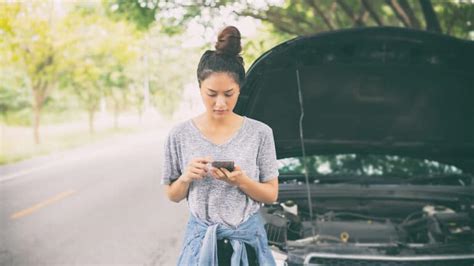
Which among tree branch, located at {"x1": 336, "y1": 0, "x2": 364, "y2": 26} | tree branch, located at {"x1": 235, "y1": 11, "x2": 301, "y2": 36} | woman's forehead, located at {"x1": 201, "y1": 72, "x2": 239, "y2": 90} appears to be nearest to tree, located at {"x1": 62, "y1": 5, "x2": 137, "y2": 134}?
tree branch, located at {"x1": 235, "y1": 11, "x2": 301, "y2": 36}

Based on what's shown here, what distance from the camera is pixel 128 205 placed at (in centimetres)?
697

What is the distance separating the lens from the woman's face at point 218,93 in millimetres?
1927

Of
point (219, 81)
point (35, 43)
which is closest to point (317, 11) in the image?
point (219, 81)

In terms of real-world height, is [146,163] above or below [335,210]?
below

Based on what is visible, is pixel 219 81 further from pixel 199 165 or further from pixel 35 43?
pixel 35 43

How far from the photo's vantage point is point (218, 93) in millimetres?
1930

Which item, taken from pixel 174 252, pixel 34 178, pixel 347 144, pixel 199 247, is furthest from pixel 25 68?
pixel 199 247

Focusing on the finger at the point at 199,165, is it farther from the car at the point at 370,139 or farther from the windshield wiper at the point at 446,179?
the windshield wiper at the point at 446,179

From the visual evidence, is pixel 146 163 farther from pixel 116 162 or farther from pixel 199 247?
pixel 199 247

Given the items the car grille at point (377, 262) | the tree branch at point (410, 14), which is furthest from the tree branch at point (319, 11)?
the car grille at point (377, 262)

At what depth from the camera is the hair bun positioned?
1975 mm

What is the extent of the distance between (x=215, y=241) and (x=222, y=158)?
34cm

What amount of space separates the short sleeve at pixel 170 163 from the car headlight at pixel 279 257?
0.83m

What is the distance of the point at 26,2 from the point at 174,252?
10247 millimetres
